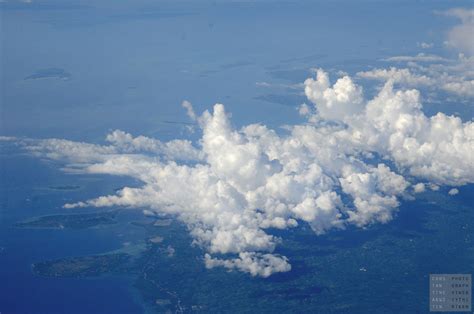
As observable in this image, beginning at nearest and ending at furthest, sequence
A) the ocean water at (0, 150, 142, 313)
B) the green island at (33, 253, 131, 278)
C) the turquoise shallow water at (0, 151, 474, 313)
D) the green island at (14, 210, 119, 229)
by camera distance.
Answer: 1. the turquoise shallow water at (0, 151, 474, 313)
2. the ocean water at (0, 150, 142, 313)
3. the green island at (33, 253, 131, 278)
4. the green island at (14, 210, 119, 229)

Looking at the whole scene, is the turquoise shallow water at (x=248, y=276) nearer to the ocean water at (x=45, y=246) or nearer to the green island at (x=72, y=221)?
the ocean water at (x=45, y=246)

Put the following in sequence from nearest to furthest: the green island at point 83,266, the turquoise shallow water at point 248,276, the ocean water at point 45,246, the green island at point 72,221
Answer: the turquoise shallow water at point 248,276, the ocean water at point 45,246, the green island at point 83,266, the green island at point 72,221

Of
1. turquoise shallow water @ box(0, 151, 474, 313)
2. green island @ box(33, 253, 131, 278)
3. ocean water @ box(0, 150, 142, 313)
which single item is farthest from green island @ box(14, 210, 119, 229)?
green island @ box(33, 253, 131, 278)

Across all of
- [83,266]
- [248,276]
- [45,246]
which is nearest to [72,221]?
[45,246]

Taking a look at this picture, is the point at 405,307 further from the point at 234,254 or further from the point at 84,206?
the point at 84,206

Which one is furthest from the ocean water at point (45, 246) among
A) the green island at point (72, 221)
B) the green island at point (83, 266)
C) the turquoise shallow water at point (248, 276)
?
the green island at point (72, 221)

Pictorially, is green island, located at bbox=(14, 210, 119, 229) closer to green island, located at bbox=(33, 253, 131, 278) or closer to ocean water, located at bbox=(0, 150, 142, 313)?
ocean water, located at bbox=(0, 150, 142, 313)

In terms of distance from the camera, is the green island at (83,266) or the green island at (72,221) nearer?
the green island at (83,266)

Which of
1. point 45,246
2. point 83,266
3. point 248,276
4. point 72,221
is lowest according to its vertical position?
point 248,276

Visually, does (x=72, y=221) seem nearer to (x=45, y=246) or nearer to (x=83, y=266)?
(x=45, y=246)
